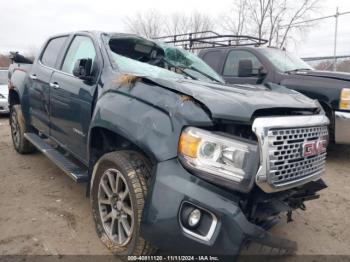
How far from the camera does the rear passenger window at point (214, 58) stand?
6977 millimetres

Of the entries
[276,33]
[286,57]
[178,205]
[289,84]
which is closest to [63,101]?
[178,205]

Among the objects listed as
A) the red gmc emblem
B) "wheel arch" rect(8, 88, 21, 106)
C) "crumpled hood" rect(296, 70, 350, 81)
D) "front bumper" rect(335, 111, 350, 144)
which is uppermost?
"crumpled hood" rect(296, 70, 350, 81)

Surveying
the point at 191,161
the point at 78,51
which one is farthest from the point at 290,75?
the point at 191,161

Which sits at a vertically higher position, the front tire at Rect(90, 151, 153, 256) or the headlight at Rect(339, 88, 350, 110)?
the headlight at Rect(339, 88, 350, 110)

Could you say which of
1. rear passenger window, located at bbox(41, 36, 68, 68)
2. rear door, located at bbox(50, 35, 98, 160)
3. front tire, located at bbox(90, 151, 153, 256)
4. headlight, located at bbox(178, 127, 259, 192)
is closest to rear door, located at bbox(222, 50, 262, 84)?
rear passenger window, located at bbox(41, 36, 68, 68)

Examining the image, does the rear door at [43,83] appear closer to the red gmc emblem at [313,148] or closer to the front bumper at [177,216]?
the front bumper at [177,216]

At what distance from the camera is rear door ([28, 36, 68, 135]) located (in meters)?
4.23

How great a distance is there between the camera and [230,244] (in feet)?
6.51

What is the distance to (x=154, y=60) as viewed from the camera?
376cm

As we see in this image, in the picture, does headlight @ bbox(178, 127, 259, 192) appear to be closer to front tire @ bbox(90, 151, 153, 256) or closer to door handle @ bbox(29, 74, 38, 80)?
front tire @ bbox(90, 151, 153, 256)

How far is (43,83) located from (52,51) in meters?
0.56

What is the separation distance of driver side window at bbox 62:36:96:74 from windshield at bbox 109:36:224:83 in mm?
249

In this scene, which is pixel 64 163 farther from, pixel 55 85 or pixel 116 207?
pixel 116 207

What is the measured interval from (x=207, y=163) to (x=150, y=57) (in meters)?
2.00
